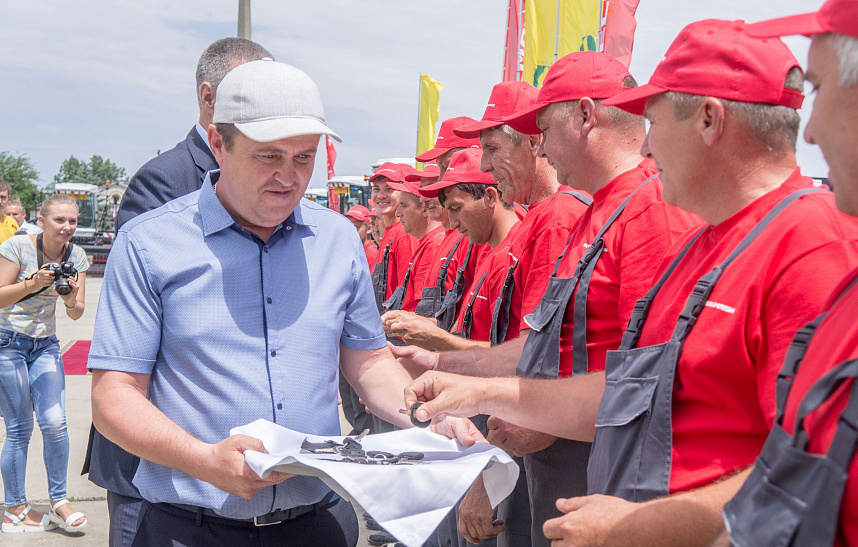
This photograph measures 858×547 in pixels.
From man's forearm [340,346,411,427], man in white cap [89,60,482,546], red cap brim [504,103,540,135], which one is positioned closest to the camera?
man in white cap [89,60,482,546]

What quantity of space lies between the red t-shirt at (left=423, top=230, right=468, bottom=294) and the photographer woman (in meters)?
2.70

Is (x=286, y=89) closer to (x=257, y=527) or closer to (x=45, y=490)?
(x=257, y=527)

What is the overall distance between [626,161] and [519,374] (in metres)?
0.88

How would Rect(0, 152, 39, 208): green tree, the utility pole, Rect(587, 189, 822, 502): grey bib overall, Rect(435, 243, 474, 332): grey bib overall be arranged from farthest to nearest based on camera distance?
1. Rect(0, 152, 39, 208): green tree
2. the utility pole
3. Rect(435, 243, 474, 332): grey bib overall
4. Rect(587, 189, 822, 502): grey bib overall

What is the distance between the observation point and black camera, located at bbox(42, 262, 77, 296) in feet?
17.4

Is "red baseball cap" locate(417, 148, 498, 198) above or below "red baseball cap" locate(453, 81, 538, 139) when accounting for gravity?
below

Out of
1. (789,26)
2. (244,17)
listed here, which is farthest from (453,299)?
(244,17)

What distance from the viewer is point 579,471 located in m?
2.69

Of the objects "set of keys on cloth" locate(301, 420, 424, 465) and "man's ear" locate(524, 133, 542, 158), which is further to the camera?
"man's ear" locate(524, 133, 542, 158)

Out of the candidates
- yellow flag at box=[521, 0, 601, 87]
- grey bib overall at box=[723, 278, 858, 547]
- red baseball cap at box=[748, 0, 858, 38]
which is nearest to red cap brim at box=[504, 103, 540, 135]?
red baseball cap at box=[748, 0, 858, 38]

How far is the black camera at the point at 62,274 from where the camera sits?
530 centimetres

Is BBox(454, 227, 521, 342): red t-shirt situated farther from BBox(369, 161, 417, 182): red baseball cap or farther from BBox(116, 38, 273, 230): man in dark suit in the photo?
BBox(369, 161, 417, 182): red baseball cap

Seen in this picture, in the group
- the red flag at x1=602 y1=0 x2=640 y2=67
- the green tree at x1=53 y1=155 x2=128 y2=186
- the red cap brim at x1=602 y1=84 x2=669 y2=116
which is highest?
the red flag at x1=602 y1=0 x2=640 y2=67

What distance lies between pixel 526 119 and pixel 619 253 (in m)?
0.97
